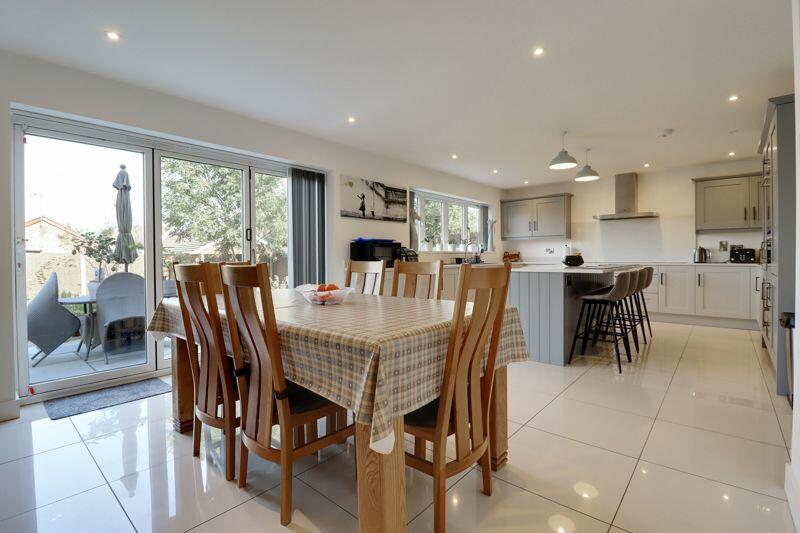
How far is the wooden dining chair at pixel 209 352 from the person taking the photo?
1.70m

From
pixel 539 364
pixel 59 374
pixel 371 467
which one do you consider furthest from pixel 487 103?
pixel 59 374

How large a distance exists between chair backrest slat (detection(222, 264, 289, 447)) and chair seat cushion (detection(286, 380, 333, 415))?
0.08 meters

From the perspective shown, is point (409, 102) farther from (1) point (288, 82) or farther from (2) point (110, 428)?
(2) point (110, 428)

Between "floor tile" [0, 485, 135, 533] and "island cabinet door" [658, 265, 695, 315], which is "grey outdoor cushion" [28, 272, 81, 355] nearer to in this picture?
"floor tile" [0, 485, 135, 533]

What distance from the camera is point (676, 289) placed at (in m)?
5.68

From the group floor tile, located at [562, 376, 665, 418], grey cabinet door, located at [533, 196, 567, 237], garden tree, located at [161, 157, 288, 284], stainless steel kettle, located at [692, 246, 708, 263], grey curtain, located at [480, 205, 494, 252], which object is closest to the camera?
floor tile, located at [562, 376, 665, 418]

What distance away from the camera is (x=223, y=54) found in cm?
261

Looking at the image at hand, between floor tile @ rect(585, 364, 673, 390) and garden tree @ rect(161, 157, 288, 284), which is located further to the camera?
garden tree @ rect(161, 157, 288, 284)

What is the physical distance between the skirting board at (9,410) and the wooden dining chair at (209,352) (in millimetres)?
1646

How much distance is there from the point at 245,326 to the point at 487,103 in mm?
2978

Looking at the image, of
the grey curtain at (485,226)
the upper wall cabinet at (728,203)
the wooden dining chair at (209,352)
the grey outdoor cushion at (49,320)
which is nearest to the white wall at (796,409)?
the wooden dining chair at (209,352)

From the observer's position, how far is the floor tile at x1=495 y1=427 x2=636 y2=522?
1618mm

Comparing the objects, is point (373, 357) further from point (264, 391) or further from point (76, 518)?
point (76, 518)

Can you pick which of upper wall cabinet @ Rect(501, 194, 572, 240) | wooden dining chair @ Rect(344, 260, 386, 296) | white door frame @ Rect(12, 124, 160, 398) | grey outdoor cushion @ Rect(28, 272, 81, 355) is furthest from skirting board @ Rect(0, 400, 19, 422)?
upper wall cabinet @ Rect(501, 194, 572, 240)
